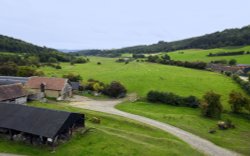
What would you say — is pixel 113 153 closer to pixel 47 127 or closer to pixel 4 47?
pixel 47 127

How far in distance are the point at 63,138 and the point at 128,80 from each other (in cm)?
5684

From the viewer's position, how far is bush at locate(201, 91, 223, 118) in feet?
204

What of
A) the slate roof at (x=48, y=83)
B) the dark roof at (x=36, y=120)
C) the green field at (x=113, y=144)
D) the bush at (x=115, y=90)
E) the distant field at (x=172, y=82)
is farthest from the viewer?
the distant field at (x=172, y=82)

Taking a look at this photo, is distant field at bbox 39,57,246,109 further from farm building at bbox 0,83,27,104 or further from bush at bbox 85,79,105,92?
farm building at bbox 0,83,27,104

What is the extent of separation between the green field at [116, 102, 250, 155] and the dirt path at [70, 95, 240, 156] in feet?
6.05

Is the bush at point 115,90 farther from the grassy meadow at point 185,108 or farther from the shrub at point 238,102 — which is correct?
the shrub at point 238,102

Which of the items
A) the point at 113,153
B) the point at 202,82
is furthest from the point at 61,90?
the point at 202,82

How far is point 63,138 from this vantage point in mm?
38625

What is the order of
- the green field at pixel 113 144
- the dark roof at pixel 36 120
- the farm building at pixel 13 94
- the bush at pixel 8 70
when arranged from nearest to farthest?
the green field at pixel 113 144
the dark roof at pixel 36 120
the farm building at pixel 13 94
the bush at pixel 8 70

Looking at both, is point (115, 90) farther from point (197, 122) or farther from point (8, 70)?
point (8, 70)

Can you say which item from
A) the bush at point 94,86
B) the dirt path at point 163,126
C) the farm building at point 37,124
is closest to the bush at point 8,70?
the bush at point 94,86

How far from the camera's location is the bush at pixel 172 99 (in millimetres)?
70688

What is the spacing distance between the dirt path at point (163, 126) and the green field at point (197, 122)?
1844mm

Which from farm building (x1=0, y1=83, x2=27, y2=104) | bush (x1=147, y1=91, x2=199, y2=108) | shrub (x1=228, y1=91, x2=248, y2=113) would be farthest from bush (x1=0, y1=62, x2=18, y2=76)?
shrub (x1=228, y1=91, x2=248, y2=113)
